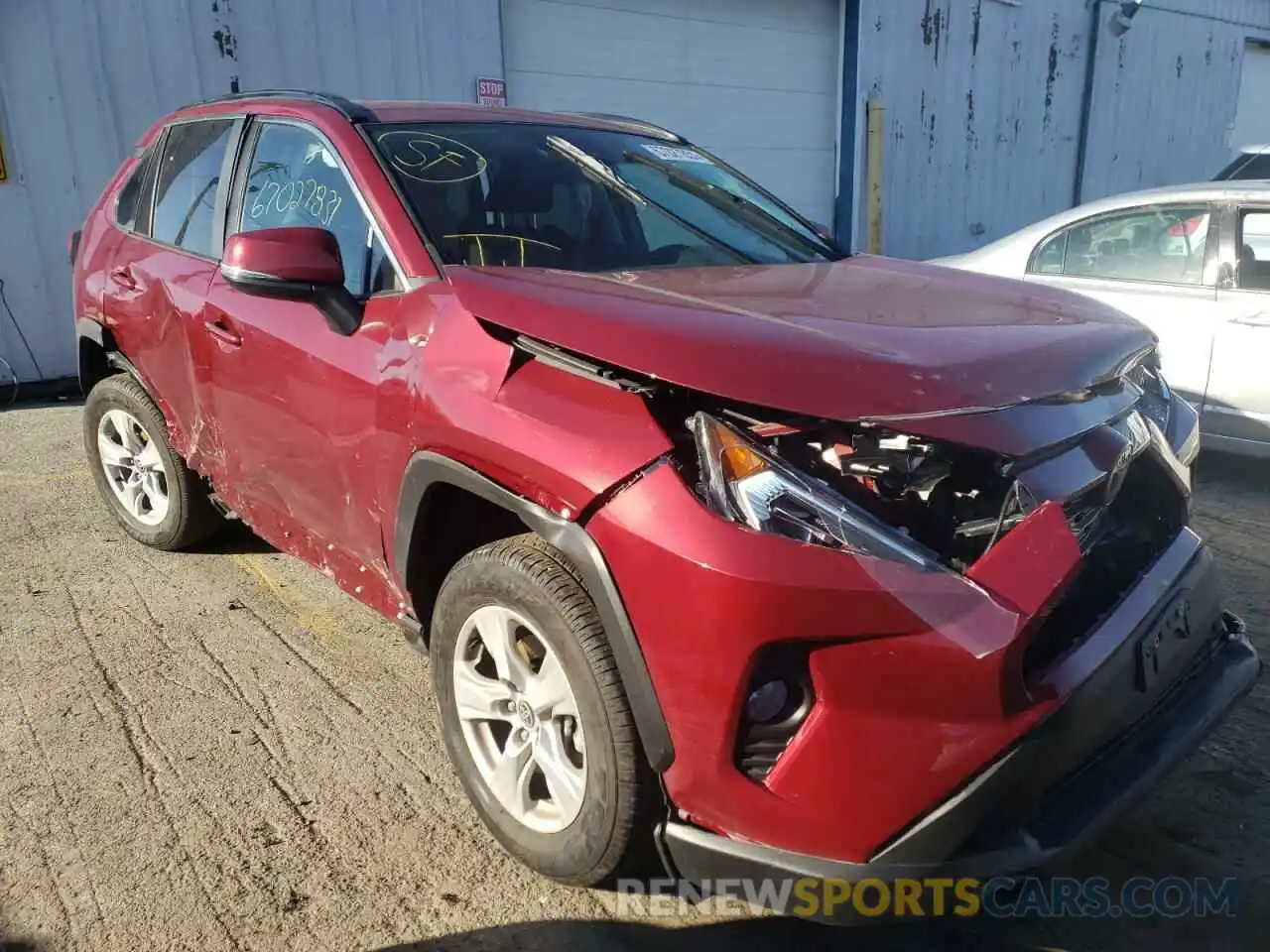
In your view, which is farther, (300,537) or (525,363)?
(300,537)

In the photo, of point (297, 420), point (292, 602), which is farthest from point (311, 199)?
point (292, 602)

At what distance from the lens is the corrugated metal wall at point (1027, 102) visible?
12516 millimetres

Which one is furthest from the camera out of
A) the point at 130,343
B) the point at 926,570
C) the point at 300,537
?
the point at 130,343

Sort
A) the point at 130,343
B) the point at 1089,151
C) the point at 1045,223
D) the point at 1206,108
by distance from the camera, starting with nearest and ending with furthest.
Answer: the point at 130,343, the point at 1045,223, the point at 1089,151, the point at 1206,108

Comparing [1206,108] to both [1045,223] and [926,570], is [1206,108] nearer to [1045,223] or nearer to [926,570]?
[1045,223]

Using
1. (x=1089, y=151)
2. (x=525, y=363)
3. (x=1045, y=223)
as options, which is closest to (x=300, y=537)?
(x=525, y=363)

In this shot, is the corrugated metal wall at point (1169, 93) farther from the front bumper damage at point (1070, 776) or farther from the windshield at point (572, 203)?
the front bumper damage at point (1070, 776)

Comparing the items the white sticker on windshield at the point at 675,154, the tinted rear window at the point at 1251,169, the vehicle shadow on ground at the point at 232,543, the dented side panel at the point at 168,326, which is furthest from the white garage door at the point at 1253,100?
the dented side panel at the point at 168,326

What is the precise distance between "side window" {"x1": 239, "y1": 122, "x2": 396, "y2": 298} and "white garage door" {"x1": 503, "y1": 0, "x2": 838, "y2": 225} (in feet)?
18.5

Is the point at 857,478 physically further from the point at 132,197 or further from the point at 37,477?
the point at 37,477

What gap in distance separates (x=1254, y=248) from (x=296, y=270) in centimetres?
473

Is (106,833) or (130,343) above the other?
(130,343)

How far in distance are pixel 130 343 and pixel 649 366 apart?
2.89 m

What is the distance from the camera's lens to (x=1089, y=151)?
15.5m
